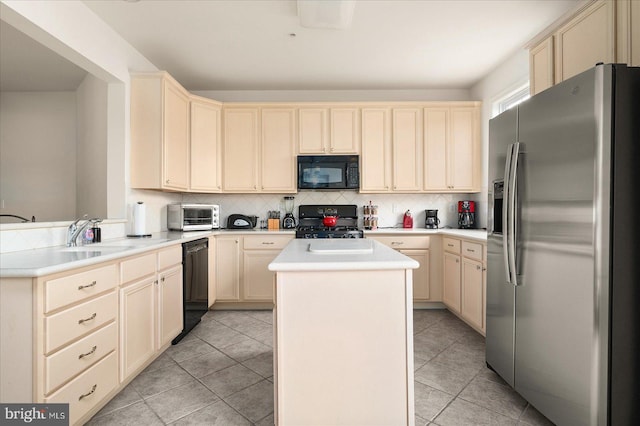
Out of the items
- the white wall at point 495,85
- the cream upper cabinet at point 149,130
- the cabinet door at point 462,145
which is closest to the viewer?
the cream upper cabinet at point 149,130

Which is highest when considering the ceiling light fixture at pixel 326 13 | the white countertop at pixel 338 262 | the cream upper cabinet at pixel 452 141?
the ceiling light fixture at pixel 326 13

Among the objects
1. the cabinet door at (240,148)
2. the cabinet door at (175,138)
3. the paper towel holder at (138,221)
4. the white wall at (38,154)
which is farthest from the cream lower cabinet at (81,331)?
the white wall at (38,154)

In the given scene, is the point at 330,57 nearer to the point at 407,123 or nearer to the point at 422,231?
the point at 407,123

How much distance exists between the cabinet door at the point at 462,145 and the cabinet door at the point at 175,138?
125 inches

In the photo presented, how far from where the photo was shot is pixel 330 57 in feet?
10.5

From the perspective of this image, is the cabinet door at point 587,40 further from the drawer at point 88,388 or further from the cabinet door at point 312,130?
the drawer at point 88,388

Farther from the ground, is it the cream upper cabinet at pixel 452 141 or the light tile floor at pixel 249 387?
the cream upper cabinet at pixel 452 141

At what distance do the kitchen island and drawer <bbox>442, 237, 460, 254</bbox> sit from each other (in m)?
2.00

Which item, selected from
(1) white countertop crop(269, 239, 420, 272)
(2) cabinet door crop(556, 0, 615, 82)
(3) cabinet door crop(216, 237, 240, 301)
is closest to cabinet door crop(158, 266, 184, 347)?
(3) cabinet door crop(216, 237, 240, 301)

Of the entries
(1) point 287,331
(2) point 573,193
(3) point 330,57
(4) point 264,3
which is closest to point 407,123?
(3) point 330,57

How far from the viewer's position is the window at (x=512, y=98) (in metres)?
3.14

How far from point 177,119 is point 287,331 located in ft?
9.12

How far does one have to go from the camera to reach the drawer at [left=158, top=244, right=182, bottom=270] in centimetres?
242

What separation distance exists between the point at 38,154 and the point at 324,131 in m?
4.08
